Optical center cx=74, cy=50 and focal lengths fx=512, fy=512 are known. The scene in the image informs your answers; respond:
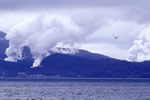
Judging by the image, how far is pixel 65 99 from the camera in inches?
4358

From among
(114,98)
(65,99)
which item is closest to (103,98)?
(114,98)

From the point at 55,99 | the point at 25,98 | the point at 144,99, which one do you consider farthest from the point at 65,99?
the point at 144,99

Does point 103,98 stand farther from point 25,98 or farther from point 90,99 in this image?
point 25,98

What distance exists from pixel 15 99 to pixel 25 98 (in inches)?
166

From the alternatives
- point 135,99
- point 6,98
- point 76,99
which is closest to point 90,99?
point 76,99

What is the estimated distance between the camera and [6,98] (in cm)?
11194

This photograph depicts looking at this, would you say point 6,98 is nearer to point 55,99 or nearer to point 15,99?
point 15,99

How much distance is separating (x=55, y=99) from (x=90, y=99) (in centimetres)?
775

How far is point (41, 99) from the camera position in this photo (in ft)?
359

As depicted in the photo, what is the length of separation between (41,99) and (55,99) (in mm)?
2991

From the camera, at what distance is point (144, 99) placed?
372 ft

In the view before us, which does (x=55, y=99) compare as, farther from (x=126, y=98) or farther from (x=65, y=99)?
(x=126, y=98)

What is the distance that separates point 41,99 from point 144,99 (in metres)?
22.9

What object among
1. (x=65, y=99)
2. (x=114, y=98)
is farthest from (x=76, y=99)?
(x=114, y=98)
